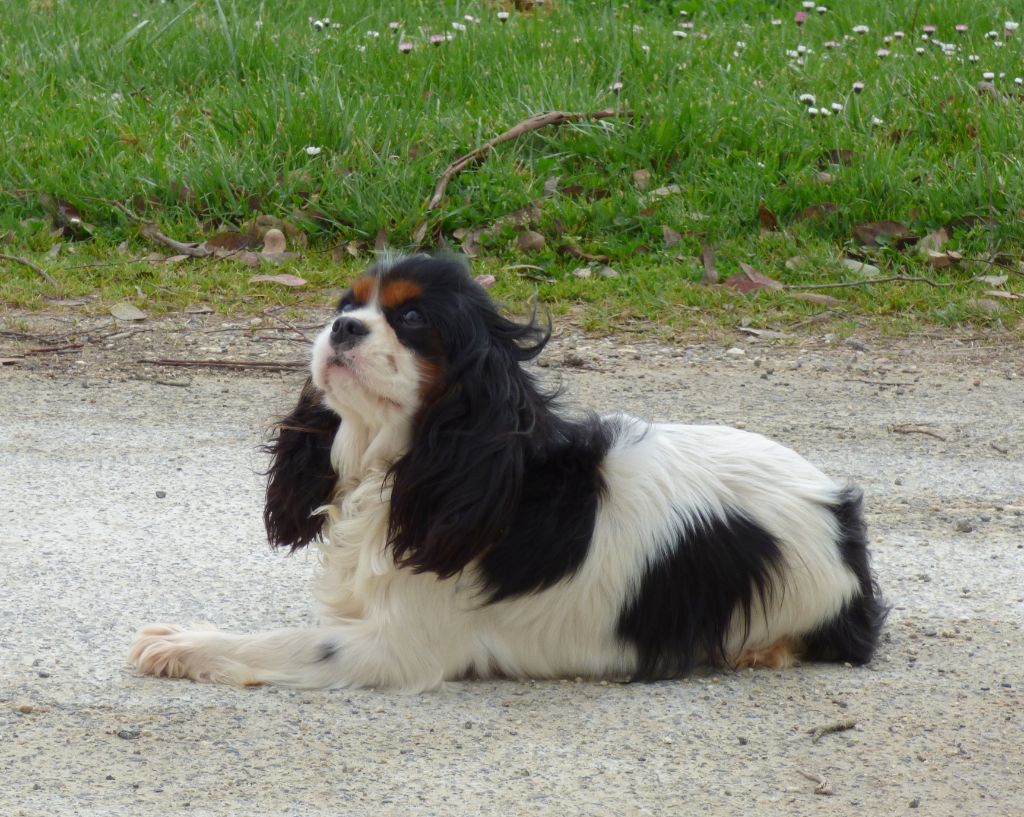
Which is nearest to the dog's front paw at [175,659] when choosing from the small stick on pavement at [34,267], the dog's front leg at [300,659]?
the dog's front leg at [300,659]

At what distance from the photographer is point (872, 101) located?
8.16 meters

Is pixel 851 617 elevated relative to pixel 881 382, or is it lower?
elevated

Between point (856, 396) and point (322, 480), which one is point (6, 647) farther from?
point (856, 396)

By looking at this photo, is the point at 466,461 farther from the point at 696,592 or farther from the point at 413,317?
the point at 696,592

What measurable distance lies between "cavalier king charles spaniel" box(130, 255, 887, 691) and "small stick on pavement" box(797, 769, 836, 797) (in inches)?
20.2

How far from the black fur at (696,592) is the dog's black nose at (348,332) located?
31.4 inches

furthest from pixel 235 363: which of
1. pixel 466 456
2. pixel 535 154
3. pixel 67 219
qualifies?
pixel 466 456

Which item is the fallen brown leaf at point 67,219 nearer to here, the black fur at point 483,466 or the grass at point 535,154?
the grass at point 535,154

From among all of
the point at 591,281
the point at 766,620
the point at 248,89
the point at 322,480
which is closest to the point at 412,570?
the point at 322,480

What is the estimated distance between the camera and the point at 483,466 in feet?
10.3

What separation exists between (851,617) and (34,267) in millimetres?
4631

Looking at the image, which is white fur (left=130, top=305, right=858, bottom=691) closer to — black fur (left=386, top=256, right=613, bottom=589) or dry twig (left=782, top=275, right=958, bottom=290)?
black fur (left=386, top=256, right=613, bottom=589)

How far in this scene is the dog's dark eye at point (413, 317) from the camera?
3.19m

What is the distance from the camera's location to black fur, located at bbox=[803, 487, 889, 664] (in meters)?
3.53
